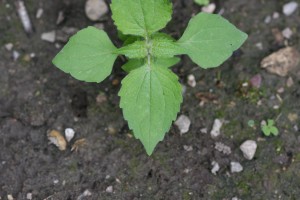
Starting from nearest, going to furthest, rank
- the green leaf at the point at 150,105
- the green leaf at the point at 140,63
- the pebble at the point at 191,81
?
1. the green leaf at the point at 150,105
2. the green leaf at the point at 140,63
3. the pebble at the point at 191,81

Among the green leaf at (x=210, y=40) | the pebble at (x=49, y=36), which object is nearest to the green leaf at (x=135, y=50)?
the green leaf at (x=210, y=40)

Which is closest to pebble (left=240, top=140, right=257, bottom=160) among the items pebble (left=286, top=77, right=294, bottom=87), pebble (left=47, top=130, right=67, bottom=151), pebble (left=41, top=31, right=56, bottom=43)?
pebble (left=286, top=77, right=294, bottom=87)

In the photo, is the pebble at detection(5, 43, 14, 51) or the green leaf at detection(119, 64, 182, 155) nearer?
the green leaf at detection(119, 64, 182, 155)

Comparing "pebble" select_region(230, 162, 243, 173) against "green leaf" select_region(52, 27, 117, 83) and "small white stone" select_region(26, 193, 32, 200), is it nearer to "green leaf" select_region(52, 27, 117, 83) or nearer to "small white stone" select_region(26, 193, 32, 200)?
"green leaf" select_region(52, 27, 117, 83)

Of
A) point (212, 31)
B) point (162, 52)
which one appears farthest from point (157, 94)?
point (212, 31)

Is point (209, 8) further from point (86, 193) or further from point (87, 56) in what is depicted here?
point (86, 193)

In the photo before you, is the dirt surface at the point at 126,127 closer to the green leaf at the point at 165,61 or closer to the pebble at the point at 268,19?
the pebble at the point at 268,19

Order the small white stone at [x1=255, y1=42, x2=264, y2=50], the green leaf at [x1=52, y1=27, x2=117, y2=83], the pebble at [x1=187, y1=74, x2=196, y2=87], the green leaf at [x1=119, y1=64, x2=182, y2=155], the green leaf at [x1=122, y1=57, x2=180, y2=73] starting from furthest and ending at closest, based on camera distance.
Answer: the small white stone at [x1=255, y1=42, x2=264, y2=50] < the pebble at [x1=187, y1=74, x2=196, y2=87] < the green leaf at [x1=122, y1=57, x2=180, y2=73] < the green leaf at [x1=52, y1=27, x2=117, y2=83] < the green leaf at [x1=119, y1=64, x2=182, y2=155]
